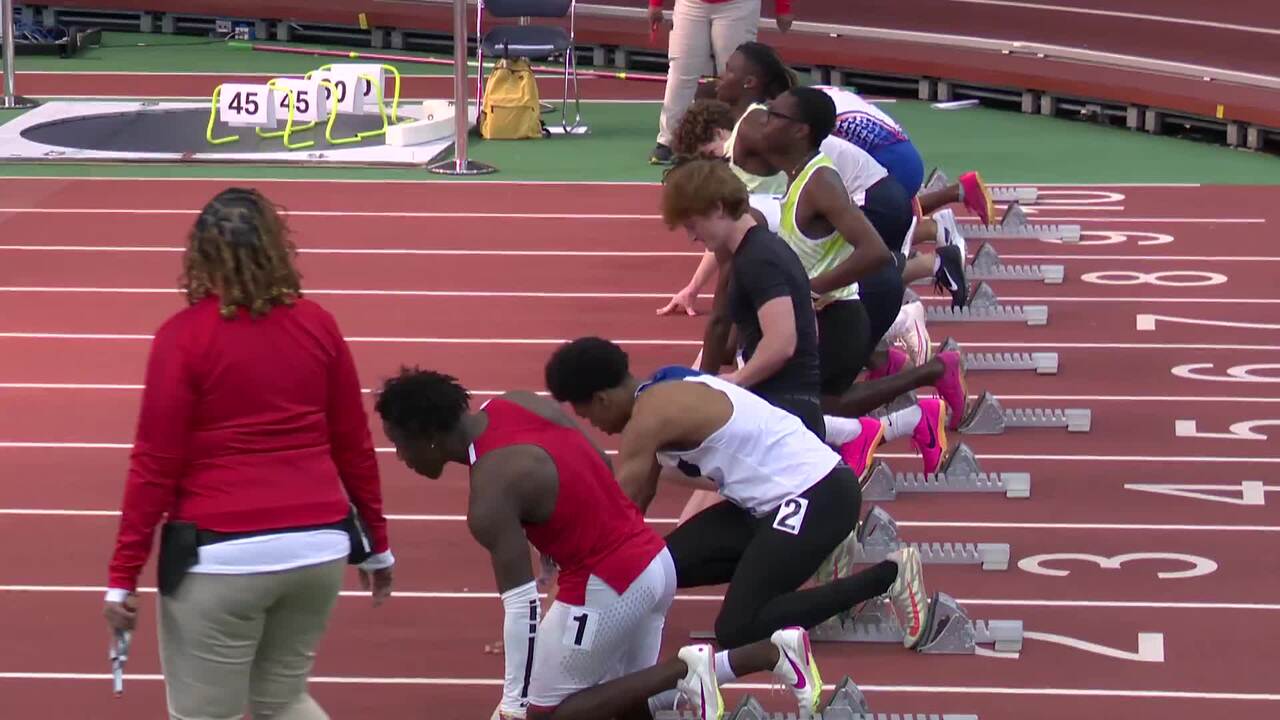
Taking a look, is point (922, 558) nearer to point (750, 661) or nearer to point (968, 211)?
point (750, 661)

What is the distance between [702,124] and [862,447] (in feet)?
5.52

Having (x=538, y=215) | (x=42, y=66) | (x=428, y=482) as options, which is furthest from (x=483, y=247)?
(x=42, y=66)

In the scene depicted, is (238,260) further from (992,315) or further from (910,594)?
(992,315)

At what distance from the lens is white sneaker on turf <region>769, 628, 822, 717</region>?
15.8 ft

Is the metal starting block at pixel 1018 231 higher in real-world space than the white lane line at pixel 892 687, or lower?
higher

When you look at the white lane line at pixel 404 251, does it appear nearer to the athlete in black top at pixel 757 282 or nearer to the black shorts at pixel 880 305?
the black shorts at pixel 880 305

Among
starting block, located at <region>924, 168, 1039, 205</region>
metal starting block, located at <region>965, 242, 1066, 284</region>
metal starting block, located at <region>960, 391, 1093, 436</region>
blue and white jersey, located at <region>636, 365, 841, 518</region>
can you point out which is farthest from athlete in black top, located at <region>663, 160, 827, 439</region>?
starting block, located at <region>924, 168, 1039, 205</region>

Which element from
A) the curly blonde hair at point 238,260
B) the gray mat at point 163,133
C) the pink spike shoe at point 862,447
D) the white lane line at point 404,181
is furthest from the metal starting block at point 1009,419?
the gray mat at point 163,133

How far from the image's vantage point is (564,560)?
463 cm

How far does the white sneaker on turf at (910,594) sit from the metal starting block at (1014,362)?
311cm

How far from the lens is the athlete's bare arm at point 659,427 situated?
4.86 meters

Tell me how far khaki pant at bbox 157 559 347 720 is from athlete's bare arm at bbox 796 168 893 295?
2622mm

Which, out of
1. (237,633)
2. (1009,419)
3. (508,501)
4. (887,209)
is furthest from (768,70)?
(237,633)

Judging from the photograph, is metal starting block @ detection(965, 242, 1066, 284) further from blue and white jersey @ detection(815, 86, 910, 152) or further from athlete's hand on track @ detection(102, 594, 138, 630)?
athlete's hand on track @ detection(102, 594, 138, 630)
